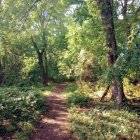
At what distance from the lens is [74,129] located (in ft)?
35.7

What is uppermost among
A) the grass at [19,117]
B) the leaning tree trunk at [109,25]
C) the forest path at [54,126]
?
the leaning tree trunk at [109,25]

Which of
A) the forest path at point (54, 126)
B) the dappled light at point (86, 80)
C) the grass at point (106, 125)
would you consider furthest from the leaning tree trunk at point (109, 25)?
the forest path at point (54, 126)

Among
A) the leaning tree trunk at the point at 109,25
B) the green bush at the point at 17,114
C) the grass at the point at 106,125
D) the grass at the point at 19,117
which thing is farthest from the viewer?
the leaning tree trunk at the point at 109,25

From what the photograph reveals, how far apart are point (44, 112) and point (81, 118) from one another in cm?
292

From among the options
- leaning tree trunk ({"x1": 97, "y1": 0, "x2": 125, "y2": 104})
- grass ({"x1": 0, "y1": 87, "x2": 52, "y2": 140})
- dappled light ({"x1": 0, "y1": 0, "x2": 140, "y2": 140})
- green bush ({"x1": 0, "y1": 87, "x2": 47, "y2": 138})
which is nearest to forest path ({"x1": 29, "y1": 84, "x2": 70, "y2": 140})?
dappled light ({"x1": 0, "y1": 0, "x2": 140, "y2": 140})

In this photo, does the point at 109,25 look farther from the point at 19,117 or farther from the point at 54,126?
the point at 19,117

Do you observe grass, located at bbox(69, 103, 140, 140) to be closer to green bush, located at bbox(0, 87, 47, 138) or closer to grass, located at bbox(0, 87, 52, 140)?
grass, located at bbox(0, 87, 52, 140)

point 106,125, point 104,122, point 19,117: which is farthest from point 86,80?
point 106,125

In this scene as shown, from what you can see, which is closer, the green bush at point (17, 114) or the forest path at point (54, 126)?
the forest path at point (54, 126)

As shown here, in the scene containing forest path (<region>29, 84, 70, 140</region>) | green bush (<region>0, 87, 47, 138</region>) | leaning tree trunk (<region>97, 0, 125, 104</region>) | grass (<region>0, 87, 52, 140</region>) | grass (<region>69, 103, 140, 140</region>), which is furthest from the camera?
leaning tree trunk (<region>97, 0, 125, 104</region>)

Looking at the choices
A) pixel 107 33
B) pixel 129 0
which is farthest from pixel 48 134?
pixel 129 0

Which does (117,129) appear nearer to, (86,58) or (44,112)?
(44,112)

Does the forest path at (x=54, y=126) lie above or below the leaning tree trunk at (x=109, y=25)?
below

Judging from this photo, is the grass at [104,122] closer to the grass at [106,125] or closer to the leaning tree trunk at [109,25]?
the grass at [106,125]
